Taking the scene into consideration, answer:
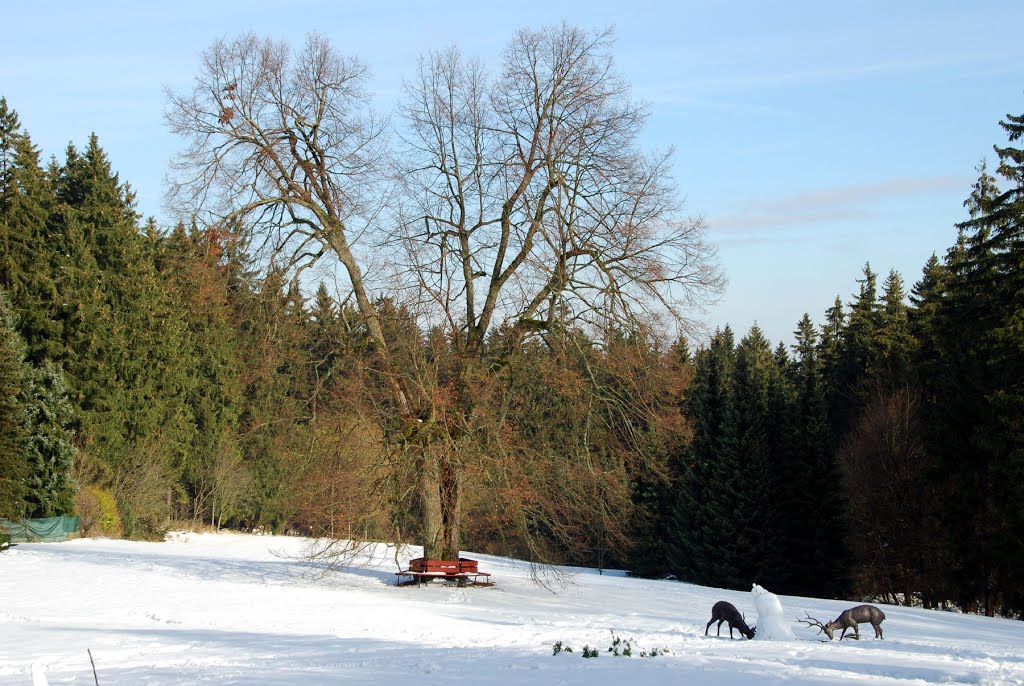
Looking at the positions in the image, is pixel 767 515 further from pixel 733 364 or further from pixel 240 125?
pixel 240 125

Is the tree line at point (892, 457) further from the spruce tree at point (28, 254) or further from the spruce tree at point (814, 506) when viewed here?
the spruce tree at point (28, 254)

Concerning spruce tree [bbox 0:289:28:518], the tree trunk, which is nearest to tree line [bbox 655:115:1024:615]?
the tree trunk

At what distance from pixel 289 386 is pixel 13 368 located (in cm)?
2921

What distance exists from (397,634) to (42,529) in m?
25.4

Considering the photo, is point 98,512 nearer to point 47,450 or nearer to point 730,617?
point 47,450

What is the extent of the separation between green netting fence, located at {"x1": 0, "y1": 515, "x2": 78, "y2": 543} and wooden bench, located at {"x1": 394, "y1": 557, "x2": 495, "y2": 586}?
1823cm

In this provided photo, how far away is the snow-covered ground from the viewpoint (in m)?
10.4

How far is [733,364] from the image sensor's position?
5600 cm

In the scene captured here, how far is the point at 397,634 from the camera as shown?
14.9 meters

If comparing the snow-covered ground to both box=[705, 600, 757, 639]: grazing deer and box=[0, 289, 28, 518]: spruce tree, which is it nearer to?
box=[705, 600, 757, 639]: grazing deer

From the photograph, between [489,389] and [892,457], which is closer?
[489,389]

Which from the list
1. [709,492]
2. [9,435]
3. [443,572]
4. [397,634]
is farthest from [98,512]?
[709,492]

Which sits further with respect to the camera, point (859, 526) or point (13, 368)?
point (859, 526)

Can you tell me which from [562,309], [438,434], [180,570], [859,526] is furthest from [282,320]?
[859,526]
